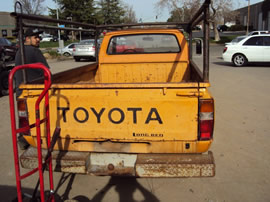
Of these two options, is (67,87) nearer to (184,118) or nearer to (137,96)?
(137,96)

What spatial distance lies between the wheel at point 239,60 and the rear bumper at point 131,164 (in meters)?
12.2

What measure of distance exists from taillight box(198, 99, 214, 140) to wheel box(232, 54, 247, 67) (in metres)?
12.3

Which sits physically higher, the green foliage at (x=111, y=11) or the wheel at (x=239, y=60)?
the green foliage at (x=111, y=11)

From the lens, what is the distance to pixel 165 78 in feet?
16.7

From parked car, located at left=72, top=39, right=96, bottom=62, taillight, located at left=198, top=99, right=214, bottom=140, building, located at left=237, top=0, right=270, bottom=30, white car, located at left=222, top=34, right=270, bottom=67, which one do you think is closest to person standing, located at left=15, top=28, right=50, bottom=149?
taillight, located at left=198, top=99, right=214, bottom=140

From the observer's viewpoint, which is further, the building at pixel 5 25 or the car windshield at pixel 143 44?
the building at pixel 5 25

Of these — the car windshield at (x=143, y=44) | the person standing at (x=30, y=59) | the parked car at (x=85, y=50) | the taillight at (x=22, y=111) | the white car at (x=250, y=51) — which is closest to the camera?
the taillight at (x=22, y=111)

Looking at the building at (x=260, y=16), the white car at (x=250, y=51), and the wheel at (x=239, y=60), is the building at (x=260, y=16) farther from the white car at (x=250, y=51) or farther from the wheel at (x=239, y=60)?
the wheel at (x=239, y=60)

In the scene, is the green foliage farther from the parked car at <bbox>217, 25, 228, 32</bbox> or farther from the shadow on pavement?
the shadow on pavement

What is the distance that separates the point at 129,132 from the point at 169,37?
9.78ft

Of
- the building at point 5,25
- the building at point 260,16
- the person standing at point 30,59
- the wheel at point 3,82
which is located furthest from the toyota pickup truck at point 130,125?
the building at point 5,25

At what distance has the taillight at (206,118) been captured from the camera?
259 cm

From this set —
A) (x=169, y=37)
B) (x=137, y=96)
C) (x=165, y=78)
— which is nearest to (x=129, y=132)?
(x=137, y=96)

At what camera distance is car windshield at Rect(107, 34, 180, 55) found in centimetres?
524
